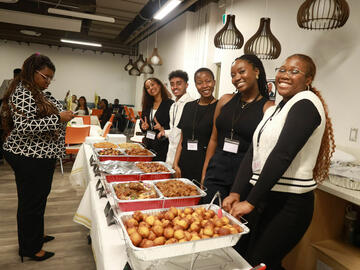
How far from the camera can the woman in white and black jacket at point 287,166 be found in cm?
98

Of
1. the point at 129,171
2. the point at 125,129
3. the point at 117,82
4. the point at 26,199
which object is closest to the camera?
the point at 129,171

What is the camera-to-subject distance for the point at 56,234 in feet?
8.01

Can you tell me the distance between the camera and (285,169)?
99 centimetres

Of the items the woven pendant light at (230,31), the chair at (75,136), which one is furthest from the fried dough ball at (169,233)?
the chair at (75,136)

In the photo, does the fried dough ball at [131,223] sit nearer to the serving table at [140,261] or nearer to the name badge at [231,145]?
the serving table at [140,261]

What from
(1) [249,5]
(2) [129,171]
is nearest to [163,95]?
(2) [129,171]

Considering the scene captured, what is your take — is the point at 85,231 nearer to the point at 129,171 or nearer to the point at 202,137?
the point at 129,171

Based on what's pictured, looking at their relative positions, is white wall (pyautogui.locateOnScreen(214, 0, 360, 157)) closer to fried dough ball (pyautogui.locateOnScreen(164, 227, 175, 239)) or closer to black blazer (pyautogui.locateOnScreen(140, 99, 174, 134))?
black blazer (pyautogui.locateOnScreen(140, 99, 174, 134))

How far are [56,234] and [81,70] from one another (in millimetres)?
10544

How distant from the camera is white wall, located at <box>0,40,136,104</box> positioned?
10820mm

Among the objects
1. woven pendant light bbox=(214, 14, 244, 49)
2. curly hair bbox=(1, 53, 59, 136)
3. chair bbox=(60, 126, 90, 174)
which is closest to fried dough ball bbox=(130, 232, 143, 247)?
curly hair bbox=(1, 53, 59, 136)

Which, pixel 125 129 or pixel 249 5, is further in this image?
pixel 125 129

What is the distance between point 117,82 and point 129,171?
1127 cm

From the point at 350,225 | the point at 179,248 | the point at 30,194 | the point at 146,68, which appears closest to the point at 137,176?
the point at 30,194
